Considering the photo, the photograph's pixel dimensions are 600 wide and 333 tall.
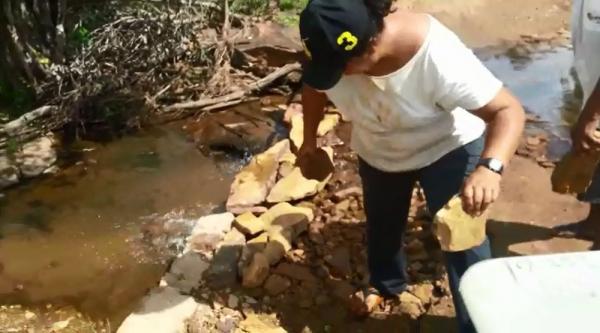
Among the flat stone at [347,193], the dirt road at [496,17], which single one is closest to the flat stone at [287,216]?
the flat stone at [347,193]

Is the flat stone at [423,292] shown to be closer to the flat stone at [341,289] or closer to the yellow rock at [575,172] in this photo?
the flat stone at [341,289]

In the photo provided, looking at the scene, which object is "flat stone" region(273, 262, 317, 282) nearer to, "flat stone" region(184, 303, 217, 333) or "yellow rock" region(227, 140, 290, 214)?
"flat stone" region(184, 303, 217, 333)

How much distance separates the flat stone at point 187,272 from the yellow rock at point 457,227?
142cm

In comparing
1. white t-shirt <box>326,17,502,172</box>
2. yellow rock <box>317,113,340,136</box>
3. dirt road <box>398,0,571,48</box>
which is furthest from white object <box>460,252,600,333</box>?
dirt road <box>398,0,571,48</box>

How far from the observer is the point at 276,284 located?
11.1 ft

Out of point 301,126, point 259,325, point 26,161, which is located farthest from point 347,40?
point 26,161

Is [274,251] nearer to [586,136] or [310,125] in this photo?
[310,125]

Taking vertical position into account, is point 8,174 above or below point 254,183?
below

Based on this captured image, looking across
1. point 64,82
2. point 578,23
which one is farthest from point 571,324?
point 64,82

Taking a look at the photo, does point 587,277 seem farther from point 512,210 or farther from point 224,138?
point 224,138

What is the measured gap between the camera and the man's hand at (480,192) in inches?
86.9

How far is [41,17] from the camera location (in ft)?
16.9

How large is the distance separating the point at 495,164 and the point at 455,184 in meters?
0.36

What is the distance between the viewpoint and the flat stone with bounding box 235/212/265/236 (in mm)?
3699
